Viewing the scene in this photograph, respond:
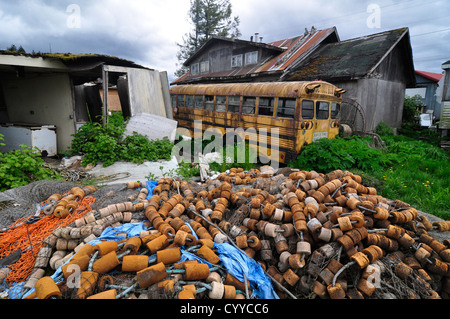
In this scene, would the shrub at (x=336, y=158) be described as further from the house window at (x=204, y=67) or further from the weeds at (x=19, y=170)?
the house window at (x=204, y=67)

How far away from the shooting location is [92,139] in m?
7.83

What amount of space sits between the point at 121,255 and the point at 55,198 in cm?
217

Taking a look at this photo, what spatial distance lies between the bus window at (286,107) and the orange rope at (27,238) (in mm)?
6061

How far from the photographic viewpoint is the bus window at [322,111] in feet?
26.2

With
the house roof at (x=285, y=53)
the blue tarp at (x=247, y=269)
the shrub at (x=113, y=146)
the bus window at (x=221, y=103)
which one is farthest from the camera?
the house roof at (x=285, y=53)

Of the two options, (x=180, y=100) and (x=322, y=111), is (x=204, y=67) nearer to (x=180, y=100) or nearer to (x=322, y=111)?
(x=180, y=100)

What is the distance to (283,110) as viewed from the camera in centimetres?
800

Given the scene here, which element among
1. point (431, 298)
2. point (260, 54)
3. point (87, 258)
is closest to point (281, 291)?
point (431, 298)

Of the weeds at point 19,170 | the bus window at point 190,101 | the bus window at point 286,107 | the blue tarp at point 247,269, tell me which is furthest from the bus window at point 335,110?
the weeds at point 19,170

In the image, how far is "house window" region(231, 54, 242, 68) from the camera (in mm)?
17719

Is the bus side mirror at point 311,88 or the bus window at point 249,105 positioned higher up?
the bus side mirror at point 311,88

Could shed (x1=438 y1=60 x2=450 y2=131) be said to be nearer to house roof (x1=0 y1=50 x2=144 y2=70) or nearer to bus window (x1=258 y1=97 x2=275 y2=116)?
bus window (x1=258 y1=97 x2=275 y2=116)

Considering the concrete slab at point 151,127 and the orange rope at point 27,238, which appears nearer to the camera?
the orange rope at point 27,238

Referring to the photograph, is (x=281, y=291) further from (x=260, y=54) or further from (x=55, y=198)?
(x=260, y=54)
